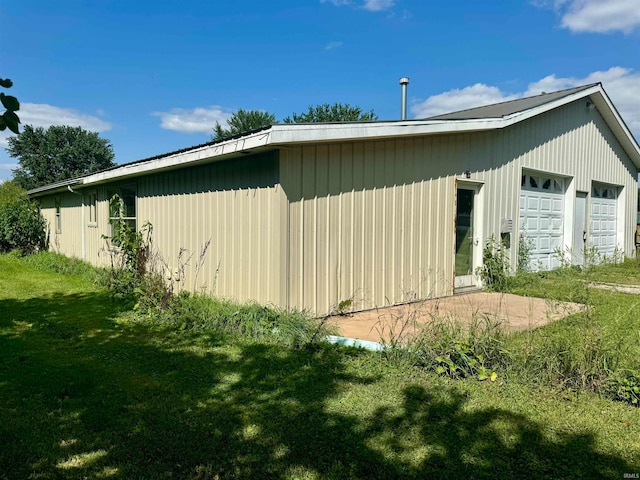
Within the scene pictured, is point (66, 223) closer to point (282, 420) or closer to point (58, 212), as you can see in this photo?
point (58, 212)

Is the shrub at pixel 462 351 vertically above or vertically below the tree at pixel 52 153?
below

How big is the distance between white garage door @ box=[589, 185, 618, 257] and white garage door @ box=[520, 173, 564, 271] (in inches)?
71.2

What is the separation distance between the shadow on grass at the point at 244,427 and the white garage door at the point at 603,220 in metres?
10.7

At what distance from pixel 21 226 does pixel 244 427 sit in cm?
1476

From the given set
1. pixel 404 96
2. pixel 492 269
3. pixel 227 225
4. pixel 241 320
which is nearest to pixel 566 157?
pixel 404 96

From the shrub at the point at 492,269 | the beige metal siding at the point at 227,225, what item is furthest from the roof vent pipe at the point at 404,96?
the beige metal siding at the point at 227,225

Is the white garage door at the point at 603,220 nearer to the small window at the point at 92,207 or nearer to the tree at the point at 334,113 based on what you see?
the small window at the point at 92,207

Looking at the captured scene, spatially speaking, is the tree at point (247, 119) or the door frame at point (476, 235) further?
the tree at point (247, 119)

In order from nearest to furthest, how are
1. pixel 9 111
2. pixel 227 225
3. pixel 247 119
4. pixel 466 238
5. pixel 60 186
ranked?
pixel 9 111, pixel 227 225, pixel 466 238, pixel 60 186, pixel 247 119

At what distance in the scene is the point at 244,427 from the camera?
8.67 feet

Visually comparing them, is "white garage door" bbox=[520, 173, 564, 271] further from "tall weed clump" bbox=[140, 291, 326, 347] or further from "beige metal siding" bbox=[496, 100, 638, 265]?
"tall weed clump" bbox=[140, 291, 326, 347]

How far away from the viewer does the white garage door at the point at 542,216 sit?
30.4 feet

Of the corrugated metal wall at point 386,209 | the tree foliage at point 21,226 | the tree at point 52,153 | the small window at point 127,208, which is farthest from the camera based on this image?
the tree at point 52,153

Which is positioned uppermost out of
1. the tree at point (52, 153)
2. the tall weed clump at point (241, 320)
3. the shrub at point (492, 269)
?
the tree at point (52, 153)
